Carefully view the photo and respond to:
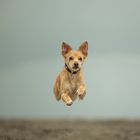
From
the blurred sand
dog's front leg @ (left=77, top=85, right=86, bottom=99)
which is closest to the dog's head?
dog's front leg @ (left=77, top=85, right=86, bottom=99)

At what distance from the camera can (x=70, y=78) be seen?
467 centimetres

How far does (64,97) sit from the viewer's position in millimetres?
4676

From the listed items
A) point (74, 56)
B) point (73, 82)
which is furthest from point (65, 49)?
point (73, 82)

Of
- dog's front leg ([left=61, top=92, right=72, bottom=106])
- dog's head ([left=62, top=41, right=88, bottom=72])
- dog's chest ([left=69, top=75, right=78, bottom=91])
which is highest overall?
dog's head ([left=62, top=41, right=88, bottom=72])

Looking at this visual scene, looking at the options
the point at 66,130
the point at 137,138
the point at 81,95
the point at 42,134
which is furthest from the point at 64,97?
the point at 66,130

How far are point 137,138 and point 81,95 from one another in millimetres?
21920

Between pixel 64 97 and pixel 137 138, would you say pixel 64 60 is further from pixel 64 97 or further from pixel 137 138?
pixel 137 138

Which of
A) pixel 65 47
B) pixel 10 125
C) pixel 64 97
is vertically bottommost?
pixel 64 97

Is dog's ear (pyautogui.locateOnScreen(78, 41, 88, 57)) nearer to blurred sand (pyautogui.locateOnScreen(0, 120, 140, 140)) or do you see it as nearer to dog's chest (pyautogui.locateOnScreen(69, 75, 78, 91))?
dog's chest (pyautogui.locateOnScreen(69, 75, 78, 91))

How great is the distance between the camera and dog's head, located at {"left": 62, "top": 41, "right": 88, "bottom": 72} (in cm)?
458

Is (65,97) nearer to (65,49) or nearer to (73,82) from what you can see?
(73,82)

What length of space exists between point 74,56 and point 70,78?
0.17 metres

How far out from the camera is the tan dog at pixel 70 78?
15.1 feet

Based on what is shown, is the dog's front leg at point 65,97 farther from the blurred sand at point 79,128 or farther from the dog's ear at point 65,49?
the blurred sand at point 79,128
